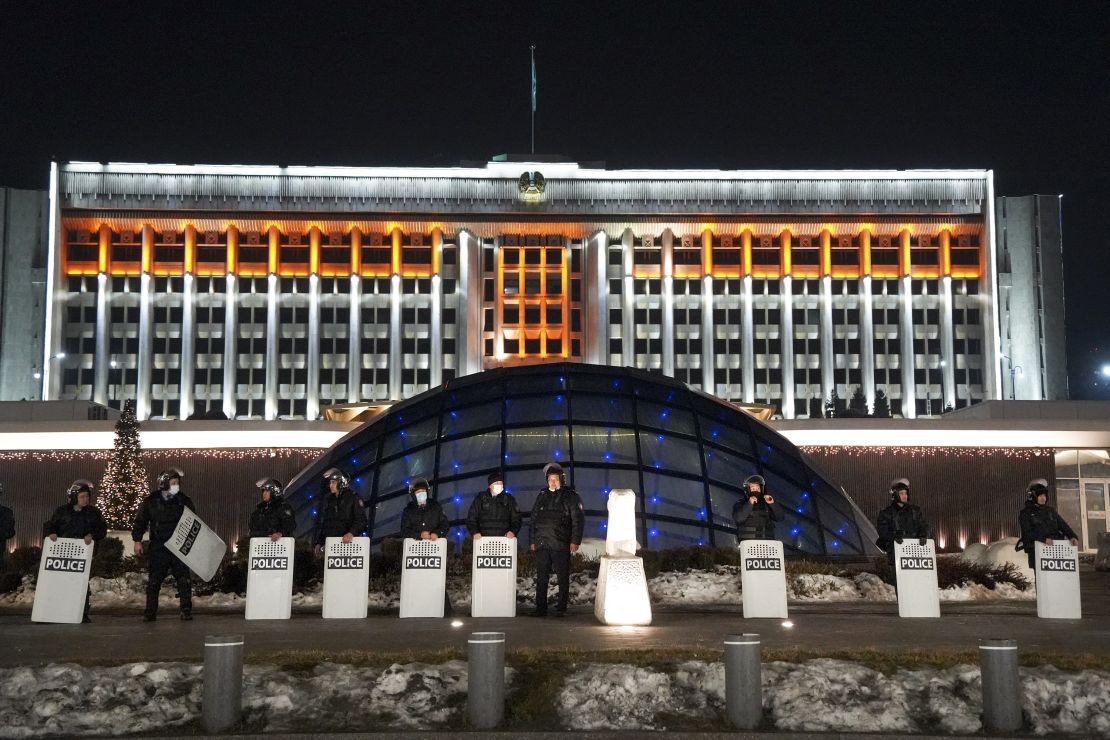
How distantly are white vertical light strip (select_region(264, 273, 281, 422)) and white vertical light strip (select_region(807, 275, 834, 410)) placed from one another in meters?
40.1

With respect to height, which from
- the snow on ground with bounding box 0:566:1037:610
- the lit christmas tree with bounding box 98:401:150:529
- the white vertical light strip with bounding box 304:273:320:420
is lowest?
the snow on ground with bounding box 0:566:1037:610

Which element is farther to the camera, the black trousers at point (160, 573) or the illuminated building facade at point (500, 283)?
the illuminated building facade at point (500, 283)

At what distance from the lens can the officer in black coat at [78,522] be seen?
1762 cm

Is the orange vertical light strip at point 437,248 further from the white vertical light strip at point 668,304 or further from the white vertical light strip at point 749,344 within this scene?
the white vertical light strip at point 749,344

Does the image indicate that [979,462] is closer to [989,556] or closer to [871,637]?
[989,556]

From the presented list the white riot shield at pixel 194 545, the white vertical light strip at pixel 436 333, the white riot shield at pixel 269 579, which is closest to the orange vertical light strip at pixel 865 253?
the white vertical light strip at pixel 436 333

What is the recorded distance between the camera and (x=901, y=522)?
61.5ft

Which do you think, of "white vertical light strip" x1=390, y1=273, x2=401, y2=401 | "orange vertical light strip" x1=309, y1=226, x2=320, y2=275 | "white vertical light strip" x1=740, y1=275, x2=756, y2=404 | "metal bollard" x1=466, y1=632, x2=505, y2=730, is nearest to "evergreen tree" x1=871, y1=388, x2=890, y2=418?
"white vertical light strip" x1=740, y1=275, x2=756, y2=404

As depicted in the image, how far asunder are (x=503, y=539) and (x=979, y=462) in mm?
33743

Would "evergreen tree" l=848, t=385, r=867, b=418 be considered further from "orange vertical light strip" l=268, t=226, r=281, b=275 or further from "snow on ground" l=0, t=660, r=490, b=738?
"snow on ground" l=0, t=660, r=490, b=738

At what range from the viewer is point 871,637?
14.4m

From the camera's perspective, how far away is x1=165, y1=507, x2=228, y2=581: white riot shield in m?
17.0

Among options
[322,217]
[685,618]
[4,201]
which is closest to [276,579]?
[685,618]

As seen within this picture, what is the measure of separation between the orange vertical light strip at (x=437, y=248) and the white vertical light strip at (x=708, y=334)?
19.8 metres
